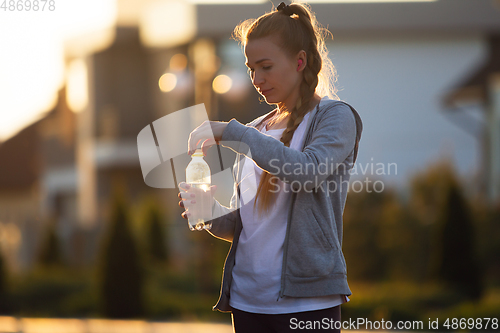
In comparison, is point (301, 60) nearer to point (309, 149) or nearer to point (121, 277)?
point (309, 149)

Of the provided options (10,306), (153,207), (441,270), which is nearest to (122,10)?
(153,207)

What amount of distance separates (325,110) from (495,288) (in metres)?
5.43

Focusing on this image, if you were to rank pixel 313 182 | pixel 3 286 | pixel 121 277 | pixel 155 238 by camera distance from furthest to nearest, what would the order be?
pixel 155 238 → pixel 3 286 → pixel 121 277 → pixel 313 182

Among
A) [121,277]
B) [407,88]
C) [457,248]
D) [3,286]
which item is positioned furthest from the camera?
[407,88]

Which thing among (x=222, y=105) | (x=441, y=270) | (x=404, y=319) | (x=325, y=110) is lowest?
(x=404, y=319)

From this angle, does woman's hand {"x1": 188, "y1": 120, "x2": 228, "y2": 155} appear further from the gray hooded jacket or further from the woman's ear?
the woman's ear

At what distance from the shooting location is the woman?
46.8 inches

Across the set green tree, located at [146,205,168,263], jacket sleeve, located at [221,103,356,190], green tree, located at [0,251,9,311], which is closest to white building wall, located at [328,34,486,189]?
green tree, located at [146,205,168,263]

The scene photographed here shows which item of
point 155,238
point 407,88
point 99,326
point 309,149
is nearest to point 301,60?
point 309,149

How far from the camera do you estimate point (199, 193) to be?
1363mm

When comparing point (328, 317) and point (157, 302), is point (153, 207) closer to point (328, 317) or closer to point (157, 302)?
point (157, 302)

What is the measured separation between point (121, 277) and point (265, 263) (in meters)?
4.74

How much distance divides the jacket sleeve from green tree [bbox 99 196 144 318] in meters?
4.79

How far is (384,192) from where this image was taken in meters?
6.36
